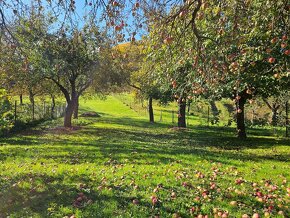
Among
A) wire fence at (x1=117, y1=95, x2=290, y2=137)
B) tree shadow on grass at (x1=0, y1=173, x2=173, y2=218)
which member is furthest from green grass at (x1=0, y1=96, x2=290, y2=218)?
wire fence at (x1=117, y1=95, x2=290, y2=137)

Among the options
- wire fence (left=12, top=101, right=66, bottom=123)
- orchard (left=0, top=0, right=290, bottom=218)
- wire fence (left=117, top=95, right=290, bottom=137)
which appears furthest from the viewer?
wire fence (left=12, top=101, right=66, bottom=123)

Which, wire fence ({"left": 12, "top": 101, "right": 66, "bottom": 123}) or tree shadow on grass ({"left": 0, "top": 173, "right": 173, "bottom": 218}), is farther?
wire fence ({"left": 12, "top": 101, "right": 66, "bottom": 123})

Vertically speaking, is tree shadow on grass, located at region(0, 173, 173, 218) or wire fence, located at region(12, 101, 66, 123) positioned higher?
wire fence, located at region(12, 101, 66, 123)

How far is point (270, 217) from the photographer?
4.18 m

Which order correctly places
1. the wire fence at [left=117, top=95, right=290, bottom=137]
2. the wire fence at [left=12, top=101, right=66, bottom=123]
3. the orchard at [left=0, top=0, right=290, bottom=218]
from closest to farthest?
the orchard at [left=0, top=0, right=290, bottom=218] < the wire fence at [left=117, top=95, right=290, bottom=137] < the wire fence at [left=12, top=101, right=66, bottom=123]

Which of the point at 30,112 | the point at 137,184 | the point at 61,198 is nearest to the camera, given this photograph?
the point at 61,198

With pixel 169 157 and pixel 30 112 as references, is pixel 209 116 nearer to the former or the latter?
pixel 30 112

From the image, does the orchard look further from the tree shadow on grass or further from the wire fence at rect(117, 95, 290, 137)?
the wire fence at rect(117, 95, 290, 137)

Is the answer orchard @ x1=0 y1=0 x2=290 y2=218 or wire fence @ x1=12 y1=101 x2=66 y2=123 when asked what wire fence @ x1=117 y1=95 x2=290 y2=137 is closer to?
orchard @ x1=0 y1=0 x2=290 y2=218

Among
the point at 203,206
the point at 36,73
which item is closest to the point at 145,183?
the point at 203,206

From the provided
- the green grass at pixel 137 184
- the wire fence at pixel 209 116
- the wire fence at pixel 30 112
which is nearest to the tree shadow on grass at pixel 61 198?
the green grass at pixel 137 184

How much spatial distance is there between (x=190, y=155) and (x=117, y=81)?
14031 millimetres

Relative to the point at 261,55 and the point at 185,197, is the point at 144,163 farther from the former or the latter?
the point at 261,55

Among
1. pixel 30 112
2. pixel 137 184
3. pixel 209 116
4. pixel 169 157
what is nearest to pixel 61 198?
pixel 137 184
